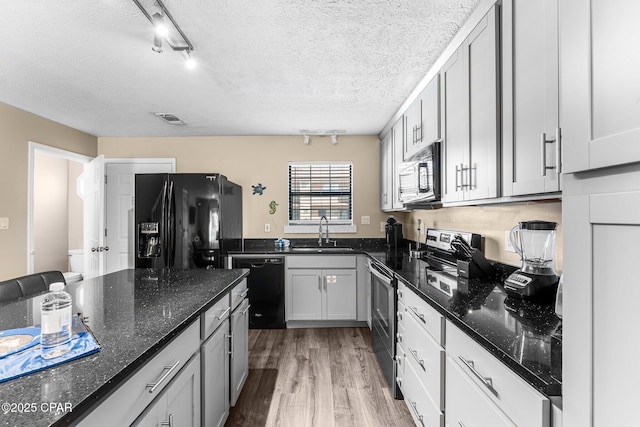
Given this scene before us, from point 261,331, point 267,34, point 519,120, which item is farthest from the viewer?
point 261,331

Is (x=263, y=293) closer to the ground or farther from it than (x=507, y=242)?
closer to the ground

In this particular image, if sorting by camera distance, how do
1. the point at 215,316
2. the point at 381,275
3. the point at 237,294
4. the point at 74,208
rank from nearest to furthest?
the point at 215,316 → the point at 237,294 → the point at 381,275 → the point at 74,208

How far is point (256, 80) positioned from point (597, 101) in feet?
7.78

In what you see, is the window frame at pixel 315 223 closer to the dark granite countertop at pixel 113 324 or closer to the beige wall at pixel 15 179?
the dark granite countertop at pixel 113 324

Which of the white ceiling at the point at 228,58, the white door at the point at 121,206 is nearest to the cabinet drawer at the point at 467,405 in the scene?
the white ceiling at the point at 228,58

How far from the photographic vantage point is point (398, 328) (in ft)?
7.49

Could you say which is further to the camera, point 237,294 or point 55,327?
point 237,294

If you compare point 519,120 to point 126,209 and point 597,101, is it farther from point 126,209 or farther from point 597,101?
point 126,209

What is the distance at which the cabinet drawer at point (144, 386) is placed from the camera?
845mm

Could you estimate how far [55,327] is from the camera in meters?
0.98

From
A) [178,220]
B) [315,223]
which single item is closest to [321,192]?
[315,223]

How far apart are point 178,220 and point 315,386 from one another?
213cm

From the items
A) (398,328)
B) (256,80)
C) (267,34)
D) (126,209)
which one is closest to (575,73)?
(267,34)

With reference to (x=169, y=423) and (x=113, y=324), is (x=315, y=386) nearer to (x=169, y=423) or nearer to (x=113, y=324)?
(x=169, y=423)
